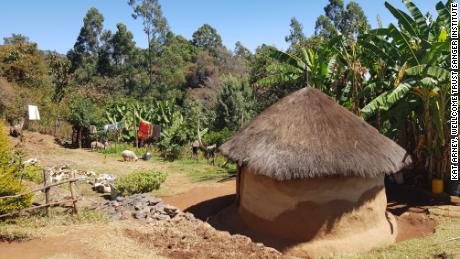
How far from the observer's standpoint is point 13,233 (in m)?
7.82

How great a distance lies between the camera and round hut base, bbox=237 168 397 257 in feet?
27.5

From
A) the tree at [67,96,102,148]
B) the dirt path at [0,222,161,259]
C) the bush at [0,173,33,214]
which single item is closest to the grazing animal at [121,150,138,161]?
the tree at [67,96,102,148]

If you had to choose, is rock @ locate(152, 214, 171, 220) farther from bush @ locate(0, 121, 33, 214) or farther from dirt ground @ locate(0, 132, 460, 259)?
bush @ locate(0, 121, 33, 214)

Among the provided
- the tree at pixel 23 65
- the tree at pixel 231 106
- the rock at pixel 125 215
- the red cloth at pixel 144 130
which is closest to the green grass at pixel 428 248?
the rock at pixel 125 215

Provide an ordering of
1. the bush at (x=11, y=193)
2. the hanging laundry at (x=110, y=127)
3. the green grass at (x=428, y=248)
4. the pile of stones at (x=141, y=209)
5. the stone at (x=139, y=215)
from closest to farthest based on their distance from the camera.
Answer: the green grass at (x=428, y=248), the bush at (x=11, y=193), the stone at (x=139, y=215), the pile of stones at (x=141, y=209), the hanging laundry at (x=110, y=127)

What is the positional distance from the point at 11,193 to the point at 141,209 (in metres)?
2.73

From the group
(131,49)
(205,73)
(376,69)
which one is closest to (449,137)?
(376,69)

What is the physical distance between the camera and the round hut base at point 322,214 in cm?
837

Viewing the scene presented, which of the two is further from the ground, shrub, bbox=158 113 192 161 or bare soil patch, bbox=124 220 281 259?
shrub, bbox=158 113 192 161

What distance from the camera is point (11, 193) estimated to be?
8500 mm

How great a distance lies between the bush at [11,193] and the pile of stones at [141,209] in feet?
5.67

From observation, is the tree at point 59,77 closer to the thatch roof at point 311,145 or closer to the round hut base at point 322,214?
the thatch roof at point 311,145

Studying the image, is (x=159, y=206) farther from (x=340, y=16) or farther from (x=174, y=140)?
(x=340, y=16)

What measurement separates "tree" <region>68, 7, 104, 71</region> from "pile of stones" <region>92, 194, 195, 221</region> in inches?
1384
